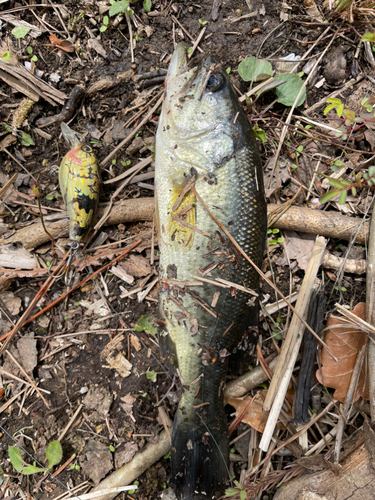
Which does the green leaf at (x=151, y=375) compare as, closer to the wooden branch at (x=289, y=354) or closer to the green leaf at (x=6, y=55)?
the wooden branch at (x=289, y=354)

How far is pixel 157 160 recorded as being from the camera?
273 centimetres

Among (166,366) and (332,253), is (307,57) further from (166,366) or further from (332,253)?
(166,366)

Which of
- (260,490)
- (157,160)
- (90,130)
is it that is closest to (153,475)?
(260,490)

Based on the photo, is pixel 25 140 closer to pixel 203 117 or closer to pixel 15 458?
pixel 203 117

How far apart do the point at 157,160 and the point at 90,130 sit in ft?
2.93

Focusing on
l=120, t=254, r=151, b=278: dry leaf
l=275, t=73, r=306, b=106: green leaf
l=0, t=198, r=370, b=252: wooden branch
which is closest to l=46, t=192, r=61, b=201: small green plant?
l=0, t=198, r=370, b=252: wooden branch

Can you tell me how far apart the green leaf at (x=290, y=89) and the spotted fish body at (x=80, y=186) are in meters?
1.90

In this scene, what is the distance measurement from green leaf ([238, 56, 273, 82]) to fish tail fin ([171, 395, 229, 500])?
2977 mm

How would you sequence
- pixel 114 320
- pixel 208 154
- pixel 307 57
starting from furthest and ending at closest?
1. pixel 307 57
2. pixel 114 320
3. pixel 208 154

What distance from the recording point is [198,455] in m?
2.53

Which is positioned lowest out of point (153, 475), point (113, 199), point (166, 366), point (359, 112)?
point (153, 475)

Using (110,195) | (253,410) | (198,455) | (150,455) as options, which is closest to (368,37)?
(110,195)

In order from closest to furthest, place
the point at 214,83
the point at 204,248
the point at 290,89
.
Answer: the point at 204,248 < the point at 214,83 < the point at 290,89

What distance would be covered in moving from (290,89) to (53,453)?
3.94 meters
